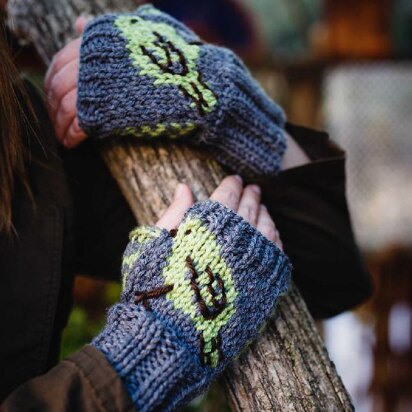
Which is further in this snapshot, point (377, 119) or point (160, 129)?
point (377, 119)

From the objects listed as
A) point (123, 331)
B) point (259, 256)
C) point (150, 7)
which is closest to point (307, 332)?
point (259, 256)

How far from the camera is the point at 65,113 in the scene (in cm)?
116

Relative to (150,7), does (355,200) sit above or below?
below

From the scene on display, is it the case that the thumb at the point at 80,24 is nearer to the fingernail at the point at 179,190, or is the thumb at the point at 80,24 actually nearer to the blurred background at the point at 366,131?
the fingernail at the point at 179,190

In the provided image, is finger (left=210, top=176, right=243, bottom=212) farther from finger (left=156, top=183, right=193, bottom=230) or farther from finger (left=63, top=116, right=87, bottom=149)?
finger (left=63, top=116, right=87, bottom=149)

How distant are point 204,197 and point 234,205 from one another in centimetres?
8

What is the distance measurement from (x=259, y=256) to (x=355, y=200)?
124 inches

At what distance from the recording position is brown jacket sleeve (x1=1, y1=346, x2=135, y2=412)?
867 mm

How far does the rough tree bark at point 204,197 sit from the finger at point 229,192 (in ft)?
0.11

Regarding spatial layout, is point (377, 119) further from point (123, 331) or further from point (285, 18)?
point (123, 331)

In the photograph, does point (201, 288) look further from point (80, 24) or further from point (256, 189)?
point (80, 24)

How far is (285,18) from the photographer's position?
4.91 metres

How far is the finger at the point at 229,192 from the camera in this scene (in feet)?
3.54

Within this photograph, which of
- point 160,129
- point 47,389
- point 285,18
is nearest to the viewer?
point 47,389
